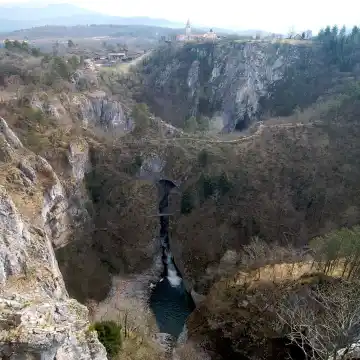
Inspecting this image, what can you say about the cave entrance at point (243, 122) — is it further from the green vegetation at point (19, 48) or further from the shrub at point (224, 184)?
the green vegetation at point (19, 48)

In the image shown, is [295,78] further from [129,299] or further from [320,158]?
[129,299]

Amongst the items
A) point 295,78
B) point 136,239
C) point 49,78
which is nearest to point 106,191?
point 136,239

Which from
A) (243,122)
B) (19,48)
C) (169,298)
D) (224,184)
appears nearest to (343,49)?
(243,122)

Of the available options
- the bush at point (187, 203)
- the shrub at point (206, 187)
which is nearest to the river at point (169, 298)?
the bush at point (187, 203)

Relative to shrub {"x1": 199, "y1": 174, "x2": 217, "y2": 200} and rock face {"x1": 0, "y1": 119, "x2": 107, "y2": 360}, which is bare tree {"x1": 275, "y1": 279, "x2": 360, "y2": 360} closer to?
rock face {"x1": 0, "y1": 119, "x2": 107, "y2": 360}

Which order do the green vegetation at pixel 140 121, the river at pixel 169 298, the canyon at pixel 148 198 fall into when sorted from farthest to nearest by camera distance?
the green vegetation at pixel 140 121, the river at pixel 169 298, the canyon at pixel 148 198

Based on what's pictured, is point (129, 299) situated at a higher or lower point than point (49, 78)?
lower

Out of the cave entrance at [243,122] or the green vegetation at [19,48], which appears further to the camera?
the cave entrance at [243,122]
